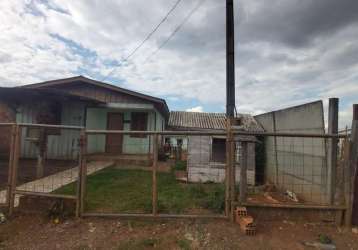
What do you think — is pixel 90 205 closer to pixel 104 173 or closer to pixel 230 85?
pixel 104 173

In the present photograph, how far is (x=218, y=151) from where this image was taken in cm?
906

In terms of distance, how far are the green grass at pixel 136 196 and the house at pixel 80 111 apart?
2404 millimetres

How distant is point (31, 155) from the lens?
10.3m

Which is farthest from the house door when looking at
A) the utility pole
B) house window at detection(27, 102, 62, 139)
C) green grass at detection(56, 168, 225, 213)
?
the utility pole

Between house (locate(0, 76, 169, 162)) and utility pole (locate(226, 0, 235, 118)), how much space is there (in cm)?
340

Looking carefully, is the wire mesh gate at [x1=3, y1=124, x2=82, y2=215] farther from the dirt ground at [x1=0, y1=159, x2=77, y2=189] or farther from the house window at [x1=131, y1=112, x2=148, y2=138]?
the house window at [x1=131, y1=112, x2=148, y2=138]

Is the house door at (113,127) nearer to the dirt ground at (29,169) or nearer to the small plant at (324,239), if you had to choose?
the dirt ground at (29,169)

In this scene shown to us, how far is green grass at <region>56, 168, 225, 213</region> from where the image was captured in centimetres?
456

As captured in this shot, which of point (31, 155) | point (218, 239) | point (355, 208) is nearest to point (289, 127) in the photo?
point (355, 208)

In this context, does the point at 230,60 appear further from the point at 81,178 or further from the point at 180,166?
the point at 81,178

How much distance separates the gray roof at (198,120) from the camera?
17.0 metres

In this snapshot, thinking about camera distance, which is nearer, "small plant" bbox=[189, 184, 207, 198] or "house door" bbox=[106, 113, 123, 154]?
"small plant" bbox=[189, 184, 207, 198]

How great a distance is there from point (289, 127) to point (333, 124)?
2789 mm

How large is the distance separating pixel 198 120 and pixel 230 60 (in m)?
10.1
